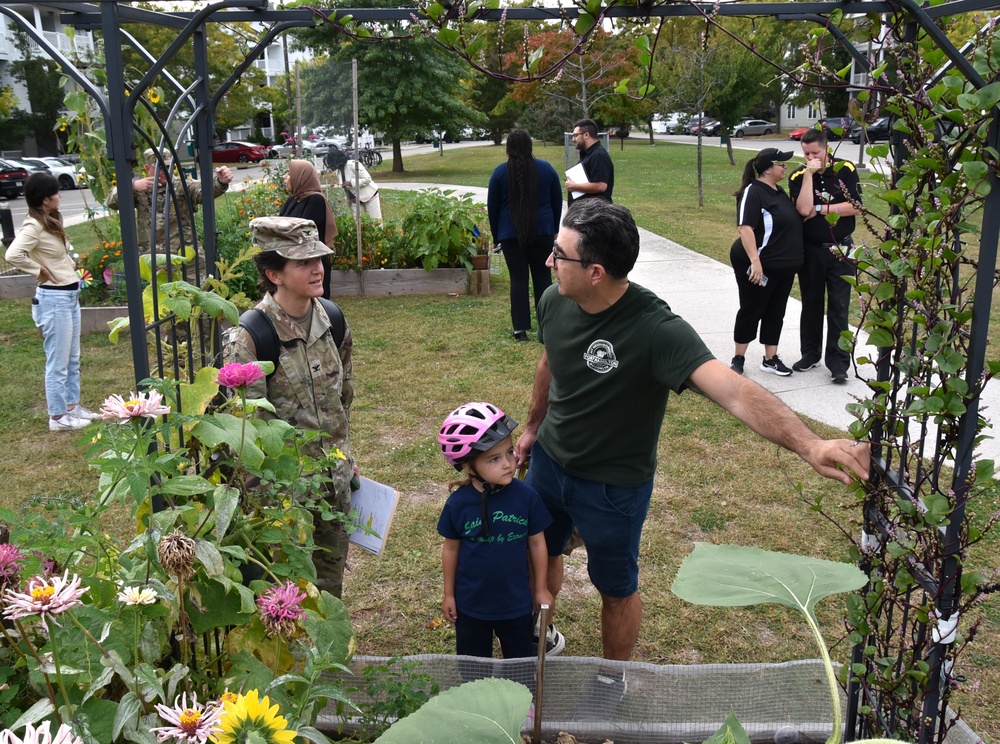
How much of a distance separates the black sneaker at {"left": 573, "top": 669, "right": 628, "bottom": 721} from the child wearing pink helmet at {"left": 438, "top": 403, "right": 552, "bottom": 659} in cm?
31

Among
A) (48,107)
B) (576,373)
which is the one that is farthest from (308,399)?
(48,107)

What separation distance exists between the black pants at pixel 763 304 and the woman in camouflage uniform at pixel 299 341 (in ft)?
14.1

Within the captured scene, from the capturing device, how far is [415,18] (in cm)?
236

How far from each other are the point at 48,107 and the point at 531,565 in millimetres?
47534

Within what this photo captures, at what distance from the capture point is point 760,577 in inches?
36.7

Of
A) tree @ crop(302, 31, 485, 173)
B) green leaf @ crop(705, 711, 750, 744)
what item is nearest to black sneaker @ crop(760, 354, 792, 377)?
green leaf @ crop(705, 711, 750, 744)

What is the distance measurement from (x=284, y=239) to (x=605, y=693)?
6.12ft

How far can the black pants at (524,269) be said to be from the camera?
310 inches

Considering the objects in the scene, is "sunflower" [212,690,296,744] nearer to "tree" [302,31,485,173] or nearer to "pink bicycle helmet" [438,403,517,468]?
"pink bicycle helmet" [438,403,517,468]

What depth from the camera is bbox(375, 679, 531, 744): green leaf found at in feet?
2.55

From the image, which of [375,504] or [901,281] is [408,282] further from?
[901,281]

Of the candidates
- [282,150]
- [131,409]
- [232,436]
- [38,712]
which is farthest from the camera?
[282,150]

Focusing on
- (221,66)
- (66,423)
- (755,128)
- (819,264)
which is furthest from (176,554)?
(755,128)

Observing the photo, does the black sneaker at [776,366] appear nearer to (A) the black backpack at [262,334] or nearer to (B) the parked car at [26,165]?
(A) the black backpack at [262,334]
